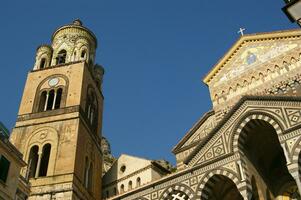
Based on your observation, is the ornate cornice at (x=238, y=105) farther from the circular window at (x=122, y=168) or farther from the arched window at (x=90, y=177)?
the circular window at (x=122, y=168)

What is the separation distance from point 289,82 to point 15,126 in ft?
47.5

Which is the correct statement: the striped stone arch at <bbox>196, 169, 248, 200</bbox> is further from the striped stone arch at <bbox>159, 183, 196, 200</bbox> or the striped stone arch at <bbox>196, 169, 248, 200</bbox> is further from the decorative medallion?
the decorative medallion

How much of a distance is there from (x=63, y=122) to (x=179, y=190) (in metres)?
9.13

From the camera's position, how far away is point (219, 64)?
67.6 feet

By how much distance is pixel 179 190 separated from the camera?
48.8 ft

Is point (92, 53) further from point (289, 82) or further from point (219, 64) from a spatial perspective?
point (289, 82)

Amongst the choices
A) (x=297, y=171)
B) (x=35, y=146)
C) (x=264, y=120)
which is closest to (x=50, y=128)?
(x=35, y=146)

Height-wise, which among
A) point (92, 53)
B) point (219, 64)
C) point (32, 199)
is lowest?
point (32, 199)

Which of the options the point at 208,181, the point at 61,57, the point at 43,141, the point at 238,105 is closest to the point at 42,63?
the point at 61,57

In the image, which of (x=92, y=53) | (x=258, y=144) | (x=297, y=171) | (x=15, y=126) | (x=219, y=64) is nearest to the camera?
(x=297, y=171)

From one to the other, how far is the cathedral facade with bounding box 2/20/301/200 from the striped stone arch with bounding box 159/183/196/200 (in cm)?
4

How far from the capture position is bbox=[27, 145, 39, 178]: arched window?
20625 mm

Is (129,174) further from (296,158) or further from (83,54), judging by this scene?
(296,158)

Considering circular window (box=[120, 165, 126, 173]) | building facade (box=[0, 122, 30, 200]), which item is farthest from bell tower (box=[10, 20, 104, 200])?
building facade (box=[0, 122, 30, 200])
